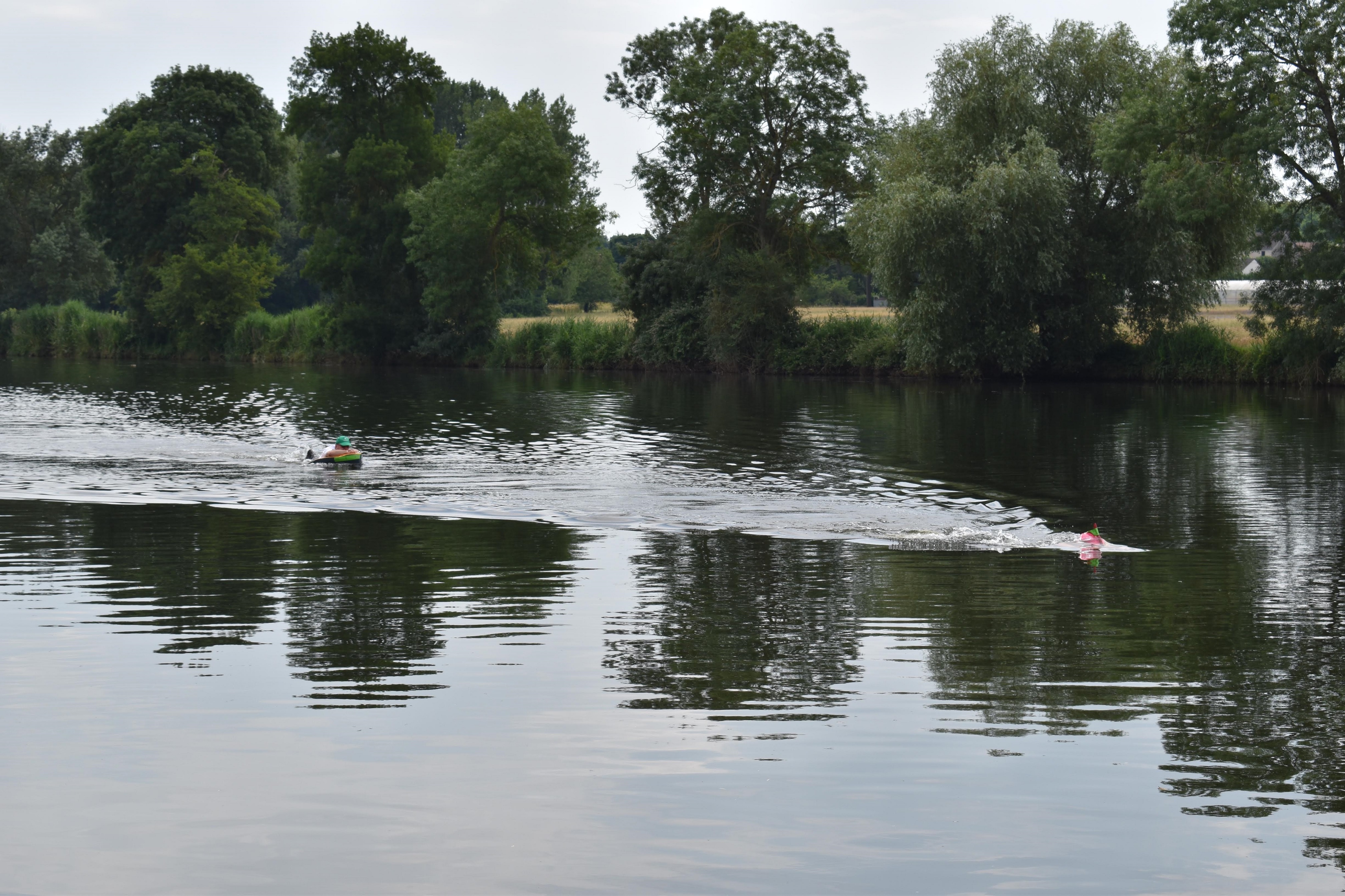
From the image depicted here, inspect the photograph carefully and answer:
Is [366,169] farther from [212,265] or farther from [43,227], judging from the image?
[43,227]

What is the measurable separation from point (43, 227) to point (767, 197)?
75645 mm

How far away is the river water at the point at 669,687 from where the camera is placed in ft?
23.5

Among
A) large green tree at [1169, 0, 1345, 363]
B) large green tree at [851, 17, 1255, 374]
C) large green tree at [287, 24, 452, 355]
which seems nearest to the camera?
large green tree at [1169, 0, 1345, 363]

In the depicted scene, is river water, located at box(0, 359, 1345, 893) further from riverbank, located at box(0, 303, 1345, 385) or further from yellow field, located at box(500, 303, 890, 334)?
yellow field, located at box(500, 303, 890, 334)

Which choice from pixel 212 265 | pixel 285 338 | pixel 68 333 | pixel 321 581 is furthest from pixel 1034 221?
pixel 68 333

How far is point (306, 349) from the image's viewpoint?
96.2 m

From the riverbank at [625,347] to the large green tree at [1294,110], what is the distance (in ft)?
7.83

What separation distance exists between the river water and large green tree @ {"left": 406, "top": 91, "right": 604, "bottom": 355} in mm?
61760

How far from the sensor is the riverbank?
63.2 m

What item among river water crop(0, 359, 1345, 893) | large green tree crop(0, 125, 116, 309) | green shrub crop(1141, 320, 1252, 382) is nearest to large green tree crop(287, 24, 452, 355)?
large green tree crop(0, 125, 116, 309)

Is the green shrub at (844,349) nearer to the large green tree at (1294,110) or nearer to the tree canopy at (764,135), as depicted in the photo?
the tree canopy at (764,135)

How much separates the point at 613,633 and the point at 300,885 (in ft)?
20.4

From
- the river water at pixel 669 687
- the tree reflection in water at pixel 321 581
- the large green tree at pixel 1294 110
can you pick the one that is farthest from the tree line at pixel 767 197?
the tree reflection in water at pixel 321 581

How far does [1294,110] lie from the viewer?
54688mm
